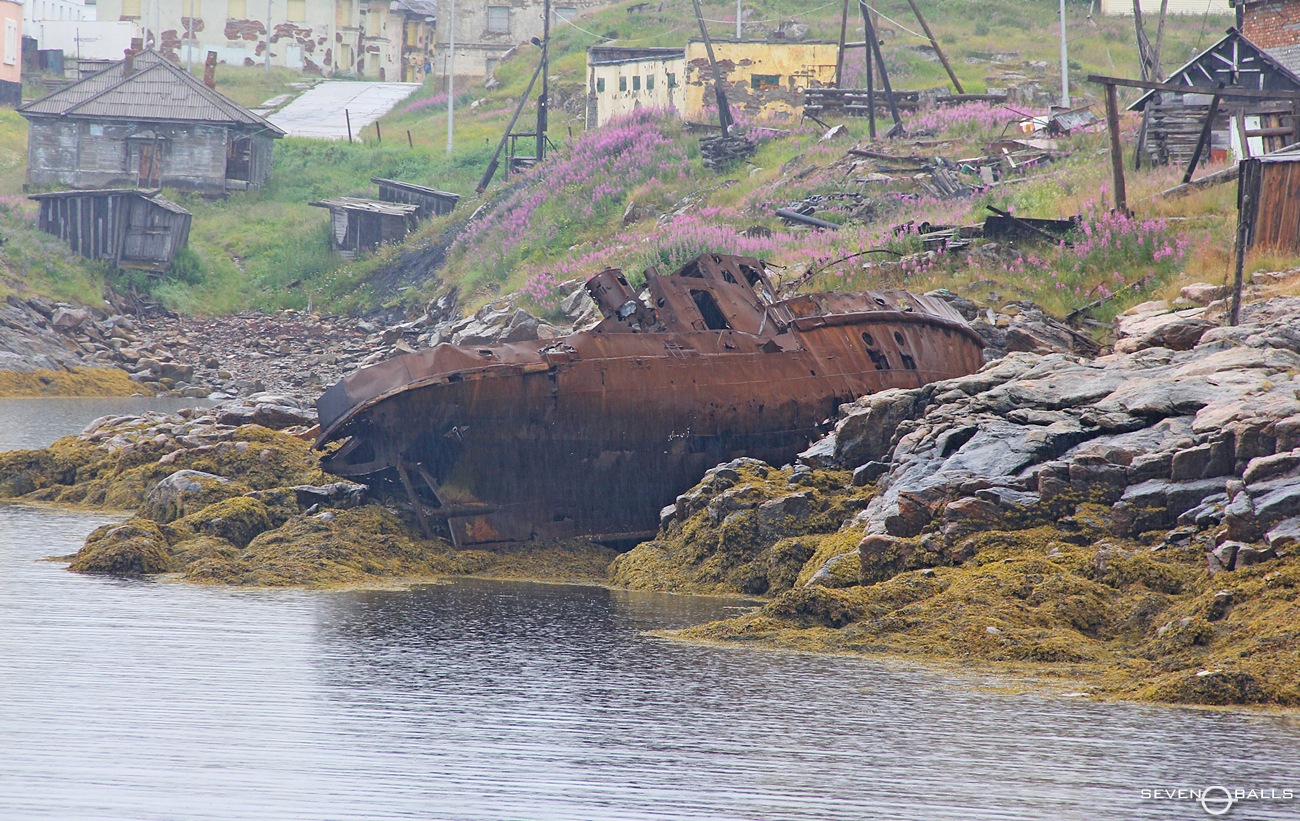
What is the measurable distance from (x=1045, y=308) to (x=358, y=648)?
13516 mm

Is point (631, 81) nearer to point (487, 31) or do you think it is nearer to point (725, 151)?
point (725, 151)

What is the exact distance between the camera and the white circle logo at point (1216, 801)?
688cm

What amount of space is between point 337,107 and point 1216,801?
69.2 m

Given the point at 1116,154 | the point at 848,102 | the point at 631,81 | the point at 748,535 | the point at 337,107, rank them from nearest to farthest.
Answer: the point at 748,535 → the point at 1116,154 → the point at 848,102 → the point at 631,81 → the point at 337,107

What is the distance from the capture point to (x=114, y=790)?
23.1 feet

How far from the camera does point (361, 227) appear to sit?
48.8 metres

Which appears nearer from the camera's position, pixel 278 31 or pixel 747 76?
pixel 747 76

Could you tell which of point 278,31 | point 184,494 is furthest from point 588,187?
point 278,31

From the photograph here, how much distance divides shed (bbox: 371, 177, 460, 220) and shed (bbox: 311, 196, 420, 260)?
1.65 meters

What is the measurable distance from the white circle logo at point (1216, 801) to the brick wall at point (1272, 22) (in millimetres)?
32099

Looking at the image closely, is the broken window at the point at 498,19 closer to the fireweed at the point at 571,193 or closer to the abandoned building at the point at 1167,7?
the abandoned building at the point at 1167,7

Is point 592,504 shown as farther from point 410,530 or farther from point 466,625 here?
point 466,625

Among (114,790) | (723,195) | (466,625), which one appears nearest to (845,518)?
(466,625)

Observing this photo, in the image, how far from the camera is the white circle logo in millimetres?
6879
